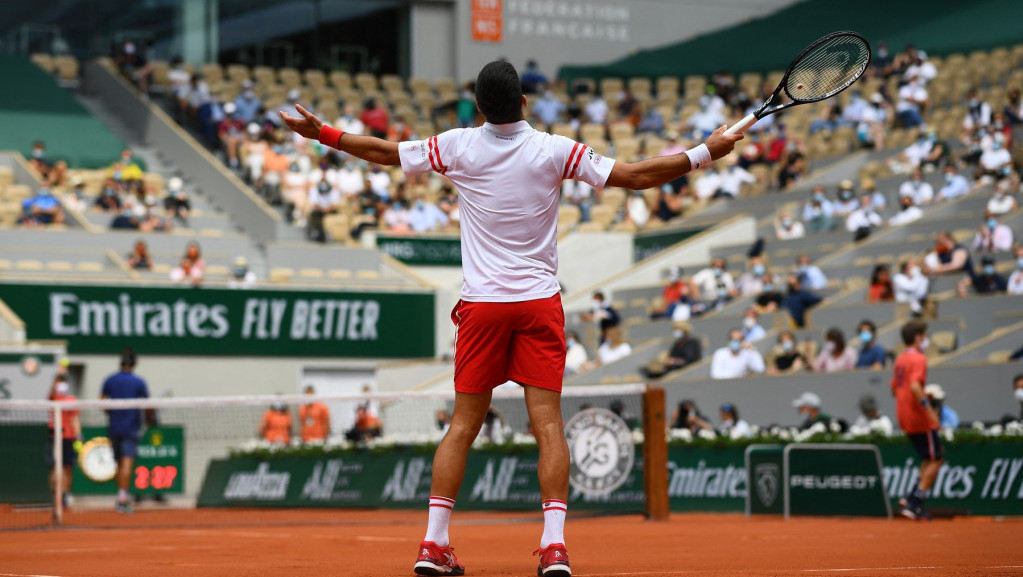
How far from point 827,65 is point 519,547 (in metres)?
4.31

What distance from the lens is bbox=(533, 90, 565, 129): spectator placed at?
120 ft

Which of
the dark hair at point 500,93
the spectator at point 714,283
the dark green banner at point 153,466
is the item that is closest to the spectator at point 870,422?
the spectator at point 714,283

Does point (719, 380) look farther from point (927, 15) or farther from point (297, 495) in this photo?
point (927, 15)

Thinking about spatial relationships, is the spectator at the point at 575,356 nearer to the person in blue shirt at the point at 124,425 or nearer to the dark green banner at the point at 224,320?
the dark green banner at the point at 224,320

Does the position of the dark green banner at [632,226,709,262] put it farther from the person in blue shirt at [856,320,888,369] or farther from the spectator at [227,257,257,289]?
the person in blue shirt at [856,320,888,369]

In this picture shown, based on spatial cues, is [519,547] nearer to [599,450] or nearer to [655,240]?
[599,450]

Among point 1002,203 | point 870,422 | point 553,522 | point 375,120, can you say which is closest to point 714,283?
point 1002,203

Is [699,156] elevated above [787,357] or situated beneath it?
elevated above

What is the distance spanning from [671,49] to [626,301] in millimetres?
15218

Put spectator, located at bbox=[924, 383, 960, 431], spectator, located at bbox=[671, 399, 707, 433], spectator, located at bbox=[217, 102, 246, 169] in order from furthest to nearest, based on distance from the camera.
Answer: spectator, located at bbox=[217, 102, 246, 169]
spectator, located at bbox=[671, 399, 707, 433]
spectator, located at bbox=[924, 383, 960, 431]

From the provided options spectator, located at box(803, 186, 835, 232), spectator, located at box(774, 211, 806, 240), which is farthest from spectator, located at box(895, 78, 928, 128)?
spectator, located at box(774, 211, 806, 240)

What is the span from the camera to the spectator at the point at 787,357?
20623mm

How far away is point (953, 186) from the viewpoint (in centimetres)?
2609

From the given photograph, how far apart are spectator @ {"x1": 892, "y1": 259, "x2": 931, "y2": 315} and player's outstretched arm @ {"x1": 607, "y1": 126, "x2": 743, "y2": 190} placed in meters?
15.5
